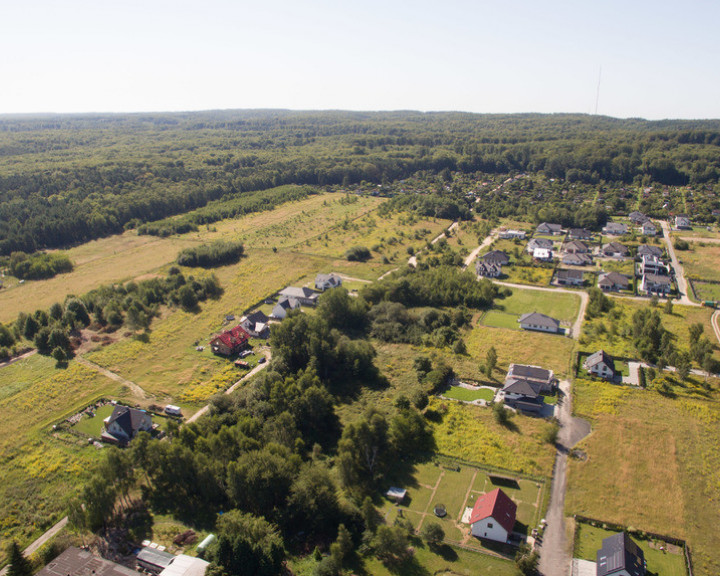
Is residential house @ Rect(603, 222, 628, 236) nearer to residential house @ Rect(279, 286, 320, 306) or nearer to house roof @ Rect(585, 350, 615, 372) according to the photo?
house roof @ Rect(585, 350, 615, 372)

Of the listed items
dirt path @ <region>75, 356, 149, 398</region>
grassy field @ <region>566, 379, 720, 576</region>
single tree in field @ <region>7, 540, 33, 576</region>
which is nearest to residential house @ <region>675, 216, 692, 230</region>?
grassy field @ <region>566, 379, 720, 576</region>

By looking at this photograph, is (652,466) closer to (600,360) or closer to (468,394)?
(600,360)

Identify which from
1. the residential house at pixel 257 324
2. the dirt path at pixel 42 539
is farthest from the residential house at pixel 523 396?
the dirt path at pixel 42 539

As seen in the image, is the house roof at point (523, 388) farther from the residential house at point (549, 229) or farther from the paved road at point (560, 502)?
the residential house at point (549, 229)

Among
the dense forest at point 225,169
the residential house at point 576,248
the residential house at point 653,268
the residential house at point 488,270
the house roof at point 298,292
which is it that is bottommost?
the house roof at point 298,292

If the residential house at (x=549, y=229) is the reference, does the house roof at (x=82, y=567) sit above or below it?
below
